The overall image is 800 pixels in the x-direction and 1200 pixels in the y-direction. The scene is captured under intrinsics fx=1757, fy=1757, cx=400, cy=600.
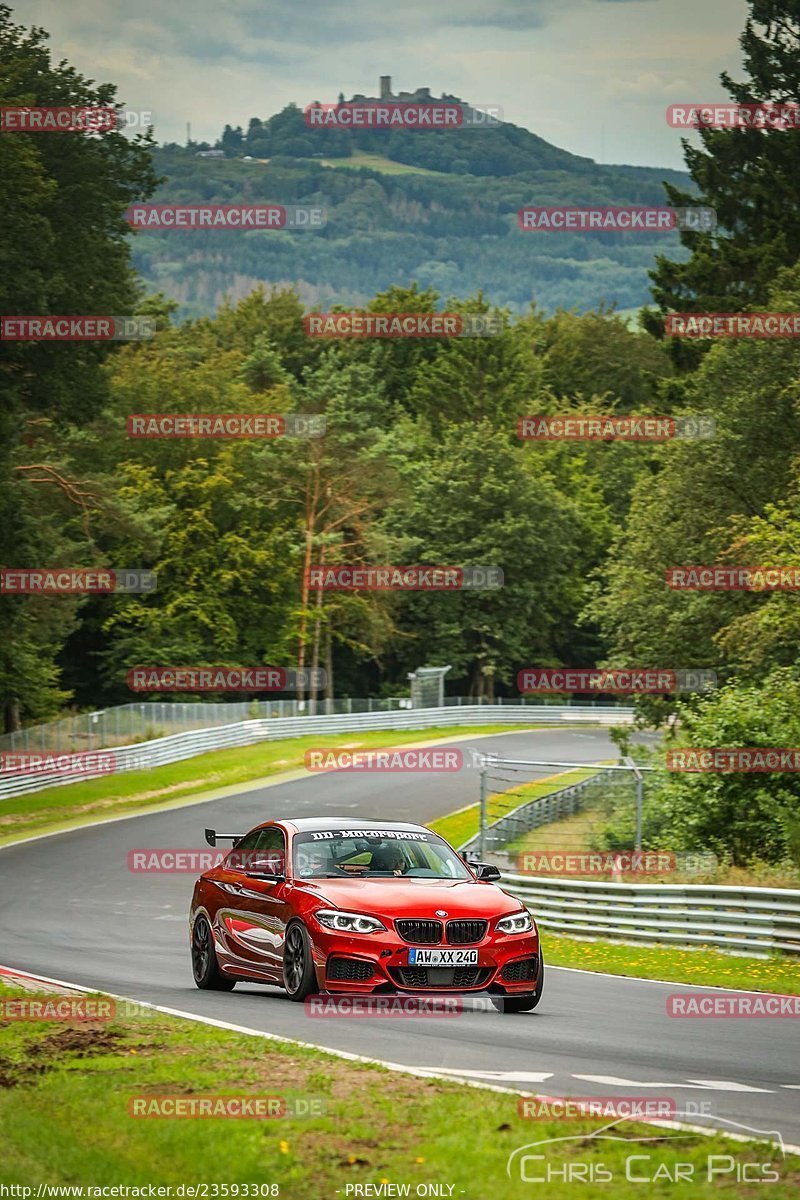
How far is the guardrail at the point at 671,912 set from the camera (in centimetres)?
2067

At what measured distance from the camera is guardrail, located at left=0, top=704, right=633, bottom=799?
169 feet

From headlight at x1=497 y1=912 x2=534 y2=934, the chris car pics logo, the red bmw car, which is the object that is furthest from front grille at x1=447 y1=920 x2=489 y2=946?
the chris car pics logo

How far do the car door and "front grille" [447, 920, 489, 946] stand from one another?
1.38 m

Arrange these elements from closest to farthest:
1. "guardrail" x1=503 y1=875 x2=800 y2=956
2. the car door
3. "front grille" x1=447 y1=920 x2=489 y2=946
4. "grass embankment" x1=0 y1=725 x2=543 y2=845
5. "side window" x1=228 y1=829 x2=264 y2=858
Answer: "front grille" x1=447 y1=920 x2=489 y2=946 → the car door → "side window" x1=228 y1=829 x2=264 y2=858 → "guardrail" x1=503 y1=875 x2=800 y2=956 → "grass embankment" x1=0 y1=725 x2=543 y2=845

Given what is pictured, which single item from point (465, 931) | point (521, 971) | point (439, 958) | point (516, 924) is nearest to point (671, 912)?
point (521, 971)

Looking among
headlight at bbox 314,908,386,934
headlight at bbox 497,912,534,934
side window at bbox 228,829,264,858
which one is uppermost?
side window at bbox 228,829,264,858

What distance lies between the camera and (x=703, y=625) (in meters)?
44.9

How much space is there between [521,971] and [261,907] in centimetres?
219

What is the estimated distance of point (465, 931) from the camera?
521 inches

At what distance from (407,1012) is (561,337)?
118246 millimetres

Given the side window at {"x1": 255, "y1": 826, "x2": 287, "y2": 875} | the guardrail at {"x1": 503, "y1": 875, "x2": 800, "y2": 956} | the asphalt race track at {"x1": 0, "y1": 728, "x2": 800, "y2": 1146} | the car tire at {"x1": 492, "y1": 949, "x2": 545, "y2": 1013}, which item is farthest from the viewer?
the guardrail at {"x1": 503, "y1": 875, "x2": 800, "y2": 956}

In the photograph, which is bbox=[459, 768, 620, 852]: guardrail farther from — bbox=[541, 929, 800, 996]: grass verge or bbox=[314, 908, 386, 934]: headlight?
bbox=[314, 908, 386, 934]: headlight

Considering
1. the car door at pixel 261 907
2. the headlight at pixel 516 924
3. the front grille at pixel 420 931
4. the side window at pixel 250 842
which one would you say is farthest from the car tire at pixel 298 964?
the side window at pixel 250 842

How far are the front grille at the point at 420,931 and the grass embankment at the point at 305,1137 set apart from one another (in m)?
2.86
